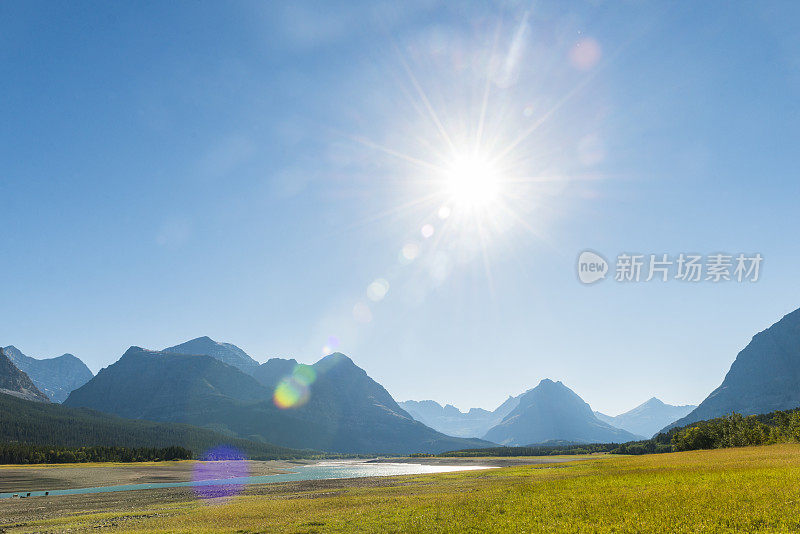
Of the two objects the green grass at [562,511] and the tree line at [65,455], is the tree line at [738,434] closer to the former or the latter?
the green grass at [562,511]

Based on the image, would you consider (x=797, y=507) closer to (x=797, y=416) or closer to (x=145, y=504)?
(x=145, y=504)

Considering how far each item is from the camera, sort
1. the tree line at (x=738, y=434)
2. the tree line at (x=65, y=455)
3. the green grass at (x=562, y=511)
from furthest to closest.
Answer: the tree line at (x=65, y=455) < the tree line at (x=738, y=434) < the green grass at (x=562, y=511)

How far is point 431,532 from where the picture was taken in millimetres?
26469

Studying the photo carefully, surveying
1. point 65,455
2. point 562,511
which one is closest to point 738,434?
point 562,511

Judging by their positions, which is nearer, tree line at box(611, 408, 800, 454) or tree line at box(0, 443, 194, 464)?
tree line at box(611, 408, 800, 454)

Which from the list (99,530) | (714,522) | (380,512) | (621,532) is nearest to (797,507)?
(714,522)

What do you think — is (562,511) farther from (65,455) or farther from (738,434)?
(65,455)

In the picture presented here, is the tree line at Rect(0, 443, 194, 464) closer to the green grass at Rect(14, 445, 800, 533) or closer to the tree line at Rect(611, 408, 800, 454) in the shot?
the green grass at Rect(14, 445, 800, 533)

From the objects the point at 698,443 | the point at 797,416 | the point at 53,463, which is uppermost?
the point at 797,416

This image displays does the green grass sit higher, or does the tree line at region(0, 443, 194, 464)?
the green grass

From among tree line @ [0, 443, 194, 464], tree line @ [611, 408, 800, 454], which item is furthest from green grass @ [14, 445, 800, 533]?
tree line @ [0, 443, 194, 464]

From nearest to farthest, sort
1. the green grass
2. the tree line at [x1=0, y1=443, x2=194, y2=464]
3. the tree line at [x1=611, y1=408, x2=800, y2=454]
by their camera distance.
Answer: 1. the green grass
2. the tree line at [x1=611, y1=408, x2=800, y2=454]
3. the tree line at [x1=0, y1=443, x2=194, y2=464]

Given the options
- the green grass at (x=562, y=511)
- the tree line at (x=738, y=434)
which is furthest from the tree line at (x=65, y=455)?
the tree line at (x=738, y=434)

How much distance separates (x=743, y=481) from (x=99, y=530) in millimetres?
57554
